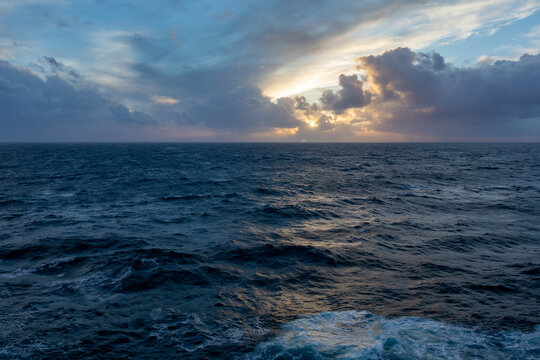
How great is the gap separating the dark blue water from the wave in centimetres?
5

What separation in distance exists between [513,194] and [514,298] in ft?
94.7

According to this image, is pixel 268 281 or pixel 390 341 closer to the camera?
pixel 390 341

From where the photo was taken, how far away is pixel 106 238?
1877 centimetres

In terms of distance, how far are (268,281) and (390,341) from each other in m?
5.94

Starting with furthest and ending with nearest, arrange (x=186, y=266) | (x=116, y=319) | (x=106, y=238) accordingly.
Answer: (x=106, y=238), (x=186, y=266), (x=116, y=319)

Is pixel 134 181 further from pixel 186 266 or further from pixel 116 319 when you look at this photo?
pixel 116 319

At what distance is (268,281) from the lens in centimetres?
1370

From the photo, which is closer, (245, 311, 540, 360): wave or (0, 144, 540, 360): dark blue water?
(245, 311, 540, 360): wave

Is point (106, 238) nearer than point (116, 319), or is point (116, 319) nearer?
point (116, 319)

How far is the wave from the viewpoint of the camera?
8.53 meters

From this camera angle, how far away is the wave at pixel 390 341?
28.0 ft

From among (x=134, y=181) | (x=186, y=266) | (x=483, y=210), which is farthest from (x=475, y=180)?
(x=134, y=181)

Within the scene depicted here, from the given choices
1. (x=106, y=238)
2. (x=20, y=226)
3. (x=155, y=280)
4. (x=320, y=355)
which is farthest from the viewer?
(x=20, y=226)

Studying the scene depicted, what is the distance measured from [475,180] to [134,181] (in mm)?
50576
